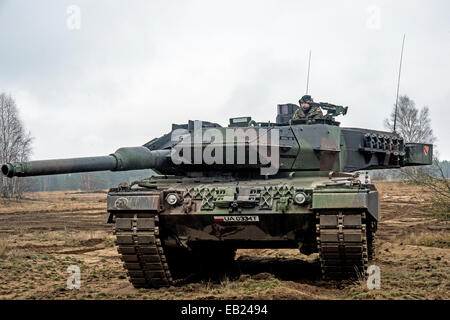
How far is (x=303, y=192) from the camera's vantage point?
953 centimetres

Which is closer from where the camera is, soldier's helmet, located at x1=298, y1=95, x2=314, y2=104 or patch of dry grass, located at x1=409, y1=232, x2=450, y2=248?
soldier's helmet, located at x1=298, y1=95, x2=314, y2=104

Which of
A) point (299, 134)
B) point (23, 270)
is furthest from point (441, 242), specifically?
point (23, 270)

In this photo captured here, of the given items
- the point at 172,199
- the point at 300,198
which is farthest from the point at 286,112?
the point at 172,199

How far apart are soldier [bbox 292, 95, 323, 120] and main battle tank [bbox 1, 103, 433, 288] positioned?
0.75 m

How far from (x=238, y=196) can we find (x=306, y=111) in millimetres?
3928

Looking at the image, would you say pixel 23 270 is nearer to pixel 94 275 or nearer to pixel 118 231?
pixel 94 275

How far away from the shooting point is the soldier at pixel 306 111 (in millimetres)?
12961

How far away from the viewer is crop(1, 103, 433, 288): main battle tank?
919 cm

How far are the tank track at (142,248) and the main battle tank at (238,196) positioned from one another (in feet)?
0.05

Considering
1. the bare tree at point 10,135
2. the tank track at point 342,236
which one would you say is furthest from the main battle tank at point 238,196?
the bare tree at point 10,135

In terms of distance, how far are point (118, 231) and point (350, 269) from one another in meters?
3.83

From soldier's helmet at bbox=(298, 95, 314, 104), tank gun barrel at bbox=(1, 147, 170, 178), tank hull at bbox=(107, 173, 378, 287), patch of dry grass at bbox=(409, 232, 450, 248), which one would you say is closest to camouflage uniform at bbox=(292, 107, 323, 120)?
soldier's helmet at bbox=(298, 95, 314, 104)

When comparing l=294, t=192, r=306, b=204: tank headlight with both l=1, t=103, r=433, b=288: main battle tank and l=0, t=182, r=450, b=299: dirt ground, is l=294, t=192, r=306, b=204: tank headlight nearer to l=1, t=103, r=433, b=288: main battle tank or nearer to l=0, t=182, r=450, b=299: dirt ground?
l=1, t=103, r=433, b=288: main battle tank

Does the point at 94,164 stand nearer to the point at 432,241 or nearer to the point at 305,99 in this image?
the point at 305,99
